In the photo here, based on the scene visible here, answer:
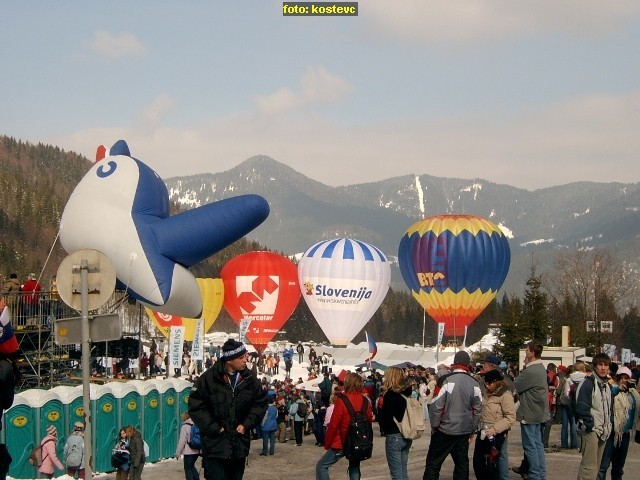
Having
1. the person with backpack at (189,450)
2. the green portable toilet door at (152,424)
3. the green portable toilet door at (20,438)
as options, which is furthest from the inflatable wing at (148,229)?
the person with backpack at (189,450)

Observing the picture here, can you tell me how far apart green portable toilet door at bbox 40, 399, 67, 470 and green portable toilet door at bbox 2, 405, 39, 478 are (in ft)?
0.66

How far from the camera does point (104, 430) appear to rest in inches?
751

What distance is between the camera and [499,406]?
1180cm

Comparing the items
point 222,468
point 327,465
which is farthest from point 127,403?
point 222,468

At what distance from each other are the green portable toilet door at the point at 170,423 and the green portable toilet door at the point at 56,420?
3.47 meters

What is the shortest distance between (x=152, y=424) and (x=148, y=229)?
4522mm

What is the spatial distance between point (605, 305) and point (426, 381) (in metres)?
51.3

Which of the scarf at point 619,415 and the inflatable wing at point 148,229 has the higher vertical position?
the inflatable wing at point 148,229

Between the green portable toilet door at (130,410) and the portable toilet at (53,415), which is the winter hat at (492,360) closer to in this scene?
the portable toilet at (53,415)

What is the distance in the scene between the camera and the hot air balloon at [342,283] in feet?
195

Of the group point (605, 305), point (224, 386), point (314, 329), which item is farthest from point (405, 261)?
point (314, 329)

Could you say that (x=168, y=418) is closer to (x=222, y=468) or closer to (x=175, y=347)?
(x=175, y=347)

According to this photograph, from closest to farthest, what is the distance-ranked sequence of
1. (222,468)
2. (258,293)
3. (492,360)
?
(222,468) < (492,360) < (258,293)

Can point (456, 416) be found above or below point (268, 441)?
above
